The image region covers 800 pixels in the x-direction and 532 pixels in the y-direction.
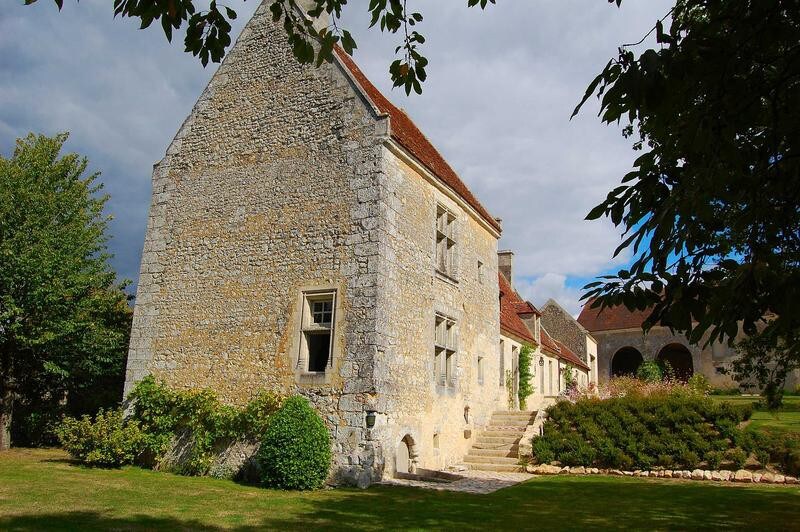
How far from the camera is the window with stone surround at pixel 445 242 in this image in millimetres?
15094

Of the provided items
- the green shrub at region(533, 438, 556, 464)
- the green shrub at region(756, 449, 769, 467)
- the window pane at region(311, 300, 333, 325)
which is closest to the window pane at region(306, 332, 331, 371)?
the window pane at region(311, 300, 333, 325)

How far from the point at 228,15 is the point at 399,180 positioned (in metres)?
8.53

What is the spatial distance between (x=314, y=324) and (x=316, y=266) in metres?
1.17

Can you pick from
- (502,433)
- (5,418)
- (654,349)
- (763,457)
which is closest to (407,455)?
(502,433)

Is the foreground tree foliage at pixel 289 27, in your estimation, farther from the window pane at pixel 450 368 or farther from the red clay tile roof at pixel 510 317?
the red clay tile roof at pixel 510 317

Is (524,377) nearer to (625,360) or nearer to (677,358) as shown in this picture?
(625,360)

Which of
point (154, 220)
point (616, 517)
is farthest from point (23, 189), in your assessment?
point (616, 517)

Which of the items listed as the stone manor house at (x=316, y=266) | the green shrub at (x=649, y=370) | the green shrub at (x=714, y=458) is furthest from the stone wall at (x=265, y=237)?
the green shrub at (x=649, y=370)

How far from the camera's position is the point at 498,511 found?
9.06 metres

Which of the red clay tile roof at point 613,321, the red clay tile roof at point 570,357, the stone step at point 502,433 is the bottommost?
the stone step at point 502,433

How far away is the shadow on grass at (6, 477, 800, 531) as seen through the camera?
7.52 meters

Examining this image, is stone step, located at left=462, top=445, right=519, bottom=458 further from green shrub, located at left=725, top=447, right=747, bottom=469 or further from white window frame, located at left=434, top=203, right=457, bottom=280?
green shrub, located at left=725, top=447, right=747, bottom=469

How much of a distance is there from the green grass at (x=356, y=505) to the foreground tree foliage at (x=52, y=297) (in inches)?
150

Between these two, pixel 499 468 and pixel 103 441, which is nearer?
pixel 103 441
